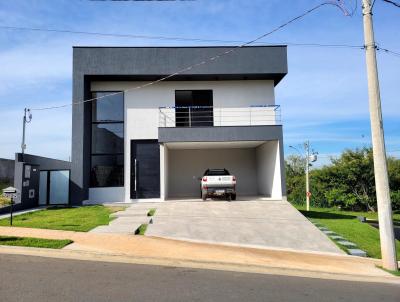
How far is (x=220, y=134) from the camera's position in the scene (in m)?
17.6

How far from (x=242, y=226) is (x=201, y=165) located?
1004 centimetres

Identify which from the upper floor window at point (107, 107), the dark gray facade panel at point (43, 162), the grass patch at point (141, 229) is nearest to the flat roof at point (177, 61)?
the upper floor window at point (107, 107)

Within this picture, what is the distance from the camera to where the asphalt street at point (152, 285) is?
5816 mm

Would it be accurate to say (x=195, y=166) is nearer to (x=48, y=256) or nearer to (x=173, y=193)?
(x=173, y=193)

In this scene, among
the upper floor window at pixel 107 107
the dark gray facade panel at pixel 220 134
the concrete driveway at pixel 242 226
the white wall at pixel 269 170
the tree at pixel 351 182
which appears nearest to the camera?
the concrete driveway at pixel 242 226

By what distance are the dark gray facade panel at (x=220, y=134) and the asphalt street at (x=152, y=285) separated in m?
10.0

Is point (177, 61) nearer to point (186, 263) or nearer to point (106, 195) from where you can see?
point (106, 195)

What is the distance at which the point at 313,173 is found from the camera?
35.4 metres

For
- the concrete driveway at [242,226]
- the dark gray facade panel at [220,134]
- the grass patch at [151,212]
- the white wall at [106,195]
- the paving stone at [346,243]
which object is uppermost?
the dark gray facade panel at [220,134]

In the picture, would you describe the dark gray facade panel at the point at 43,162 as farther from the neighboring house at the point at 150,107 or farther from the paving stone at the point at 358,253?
the paving stone at the point at 358,253

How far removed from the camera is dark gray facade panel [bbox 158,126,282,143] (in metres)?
17.5

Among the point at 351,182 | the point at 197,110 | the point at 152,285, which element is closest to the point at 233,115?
the point at 197,110

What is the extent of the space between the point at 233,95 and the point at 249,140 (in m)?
3.43

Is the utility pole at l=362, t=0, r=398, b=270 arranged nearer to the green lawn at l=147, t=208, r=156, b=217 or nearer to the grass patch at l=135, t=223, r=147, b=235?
Result: the grass patch at l=135, t=223, r=147, b=235
